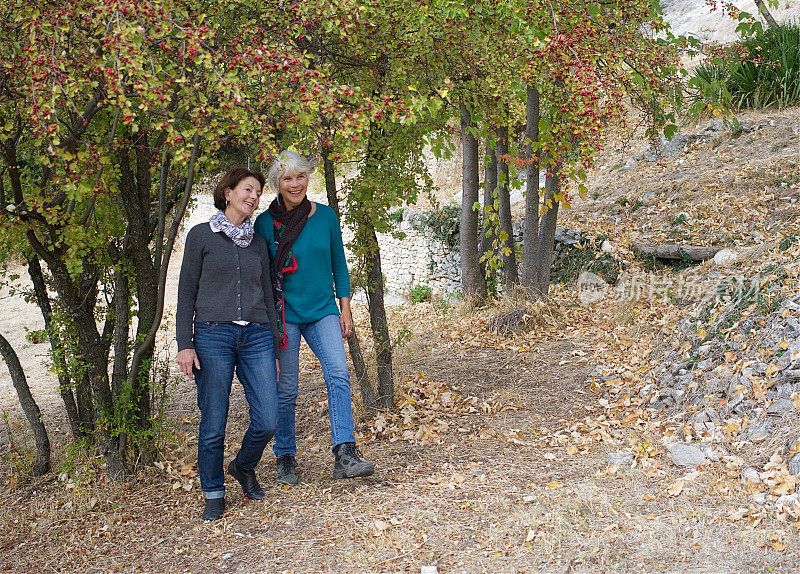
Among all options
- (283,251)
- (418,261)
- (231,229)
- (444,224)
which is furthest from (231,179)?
(418,261)

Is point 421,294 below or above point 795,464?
above

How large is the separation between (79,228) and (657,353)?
15.1 ft

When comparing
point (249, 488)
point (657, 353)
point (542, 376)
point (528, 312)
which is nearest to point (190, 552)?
point (249, 488)

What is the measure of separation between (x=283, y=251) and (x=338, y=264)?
390 mm

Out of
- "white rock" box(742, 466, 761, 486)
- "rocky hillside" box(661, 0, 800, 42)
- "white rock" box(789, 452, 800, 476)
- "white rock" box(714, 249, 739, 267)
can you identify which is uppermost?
"rocky hillside" box(661, 0, 800, 42)

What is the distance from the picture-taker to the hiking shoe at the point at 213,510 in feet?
12.6

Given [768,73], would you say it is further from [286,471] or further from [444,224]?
[286,471]

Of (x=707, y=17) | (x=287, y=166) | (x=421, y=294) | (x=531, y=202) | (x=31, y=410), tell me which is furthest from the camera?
(x=707, y=17)

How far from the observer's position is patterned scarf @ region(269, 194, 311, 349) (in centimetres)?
395

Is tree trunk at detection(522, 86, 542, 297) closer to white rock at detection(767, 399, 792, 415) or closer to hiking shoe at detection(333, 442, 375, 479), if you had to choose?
white rock at detection(767, 399, 792, 415)

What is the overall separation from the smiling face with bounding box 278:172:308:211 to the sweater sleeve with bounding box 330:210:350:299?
0.83 ft

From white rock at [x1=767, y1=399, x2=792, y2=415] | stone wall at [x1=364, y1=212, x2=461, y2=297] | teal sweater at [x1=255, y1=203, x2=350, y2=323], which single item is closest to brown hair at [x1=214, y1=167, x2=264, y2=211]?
teal sweater at [x1=255, y1=203, x2=350, y2=323]

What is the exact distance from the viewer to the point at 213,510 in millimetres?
3840

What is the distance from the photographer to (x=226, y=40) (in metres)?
3.95
